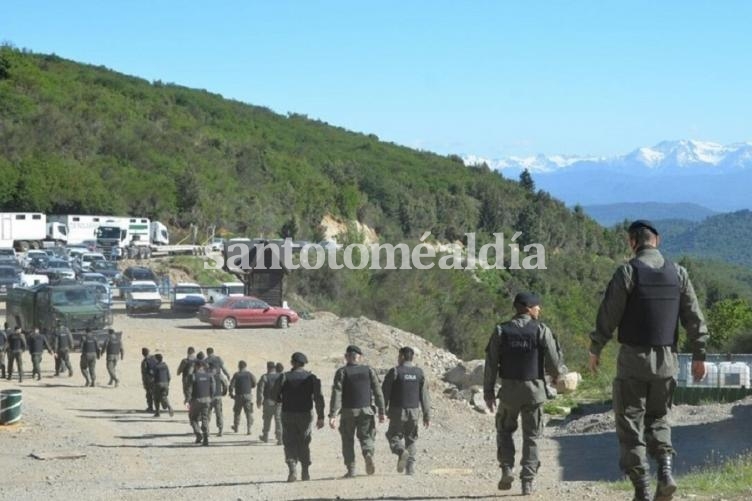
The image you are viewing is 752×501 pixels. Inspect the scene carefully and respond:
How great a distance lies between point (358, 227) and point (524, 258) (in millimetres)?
13794

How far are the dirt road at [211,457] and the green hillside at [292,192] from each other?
25.1 m

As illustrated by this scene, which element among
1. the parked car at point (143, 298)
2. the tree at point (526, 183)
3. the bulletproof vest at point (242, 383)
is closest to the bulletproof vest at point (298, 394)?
the bulletproof vest at point (242, 383)

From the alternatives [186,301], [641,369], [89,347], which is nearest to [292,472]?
[641,369]

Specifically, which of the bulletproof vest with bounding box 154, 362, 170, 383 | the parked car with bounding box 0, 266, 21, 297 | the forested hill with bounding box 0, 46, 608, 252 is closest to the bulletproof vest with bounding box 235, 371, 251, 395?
the bulletproof vest with bounding box 154, 362, 170, 383

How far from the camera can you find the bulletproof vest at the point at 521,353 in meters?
9.68

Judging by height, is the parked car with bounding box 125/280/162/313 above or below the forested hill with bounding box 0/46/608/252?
below

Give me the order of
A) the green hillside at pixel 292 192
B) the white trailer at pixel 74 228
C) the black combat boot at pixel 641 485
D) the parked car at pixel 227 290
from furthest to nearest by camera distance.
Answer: the white trailer at pixel 74 228, the green hillside at pixel 292 192, the parked car at pixel 227 290, the black combat boot at pixel 641 485

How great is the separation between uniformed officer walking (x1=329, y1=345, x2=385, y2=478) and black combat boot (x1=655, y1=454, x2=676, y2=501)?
17.3 feet

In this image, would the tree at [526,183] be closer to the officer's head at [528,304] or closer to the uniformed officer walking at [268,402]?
the uniformed officer walking at [268,402]

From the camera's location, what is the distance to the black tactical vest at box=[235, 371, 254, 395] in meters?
20.2

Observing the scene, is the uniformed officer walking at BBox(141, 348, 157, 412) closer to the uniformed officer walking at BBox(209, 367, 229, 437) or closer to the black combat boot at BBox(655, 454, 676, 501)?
the uniformed officer walking at BBox(209, 367, 229, 437)

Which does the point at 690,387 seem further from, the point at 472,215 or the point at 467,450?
the point at 472,215

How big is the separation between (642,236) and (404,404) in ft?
19.5

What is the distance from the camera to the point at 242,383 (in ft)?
66.5
